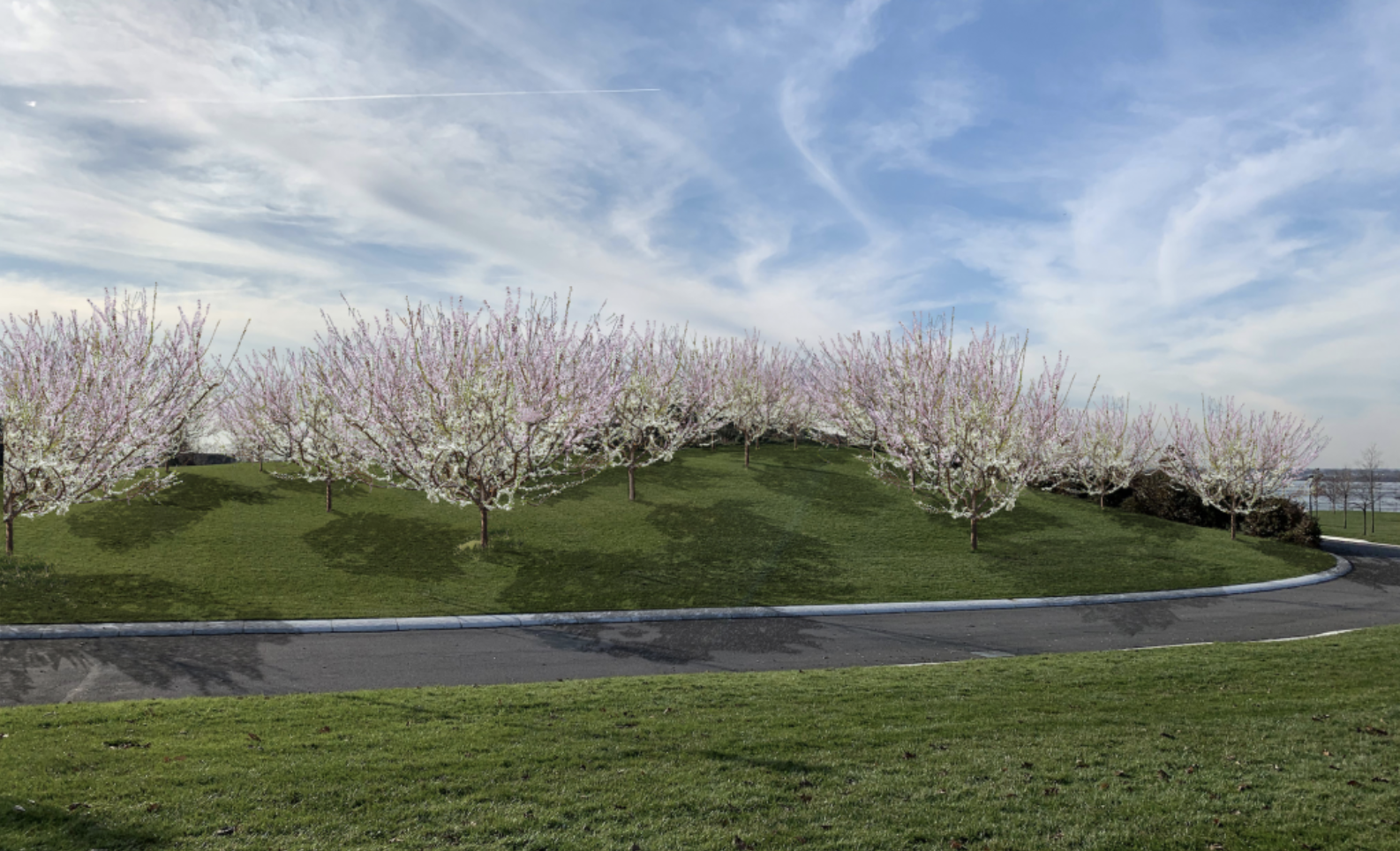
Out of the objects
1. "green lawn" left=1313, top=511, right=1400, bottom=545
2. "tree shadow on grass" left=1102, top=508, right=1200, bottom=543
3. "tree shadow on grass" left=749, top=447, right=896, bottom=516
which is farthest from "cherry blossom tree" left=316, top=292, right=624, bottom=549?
"green lawn" left=1313, top=511, right=1400, bottom=545

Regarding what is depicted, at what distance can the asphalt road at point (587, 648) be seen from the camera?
12883 millimetres

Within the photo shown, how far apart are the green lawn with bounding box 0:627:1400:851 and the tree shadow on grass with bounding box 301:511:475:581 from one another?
10098mm

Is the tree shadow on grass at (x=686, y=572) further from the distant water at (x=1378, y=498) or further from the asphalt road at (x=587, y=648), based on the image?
the distant water at (x=1378, y=498)

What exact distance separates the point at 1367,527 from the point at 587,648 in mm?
60833

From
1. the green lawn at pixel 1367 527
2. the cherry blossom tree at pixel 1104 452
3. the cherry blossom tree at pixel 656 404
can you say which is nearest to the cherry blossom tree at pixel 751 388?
the cherry blossom tree at pixel 656 404

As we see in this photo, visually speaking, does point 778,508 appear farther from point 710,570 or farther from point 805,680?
point 805,680

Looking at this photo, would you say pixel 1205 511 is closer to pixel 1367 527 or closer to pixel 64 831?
pixel 1367 527

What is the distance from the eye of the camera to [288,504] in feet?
93.0

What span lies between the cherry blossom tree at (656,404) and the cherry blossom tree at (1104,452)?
18.2 meters

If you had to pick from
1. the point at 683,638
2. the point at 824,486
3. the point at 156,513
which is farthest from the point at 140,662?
the point at 824,486

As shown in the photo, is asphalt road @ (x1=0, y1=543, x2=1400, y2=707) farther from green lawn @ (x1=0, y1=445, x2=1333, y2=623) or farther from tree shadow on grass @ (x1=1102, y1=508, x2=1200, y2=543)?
tree shadow on grass @ (x1=1102, y1=508, x2=1200, y2=543)

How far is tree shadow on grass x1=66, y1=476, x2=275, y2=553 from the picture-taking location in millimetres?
22797

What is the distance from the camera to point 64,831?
6.73 meters

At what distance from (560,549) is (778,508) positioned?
9.46 m
